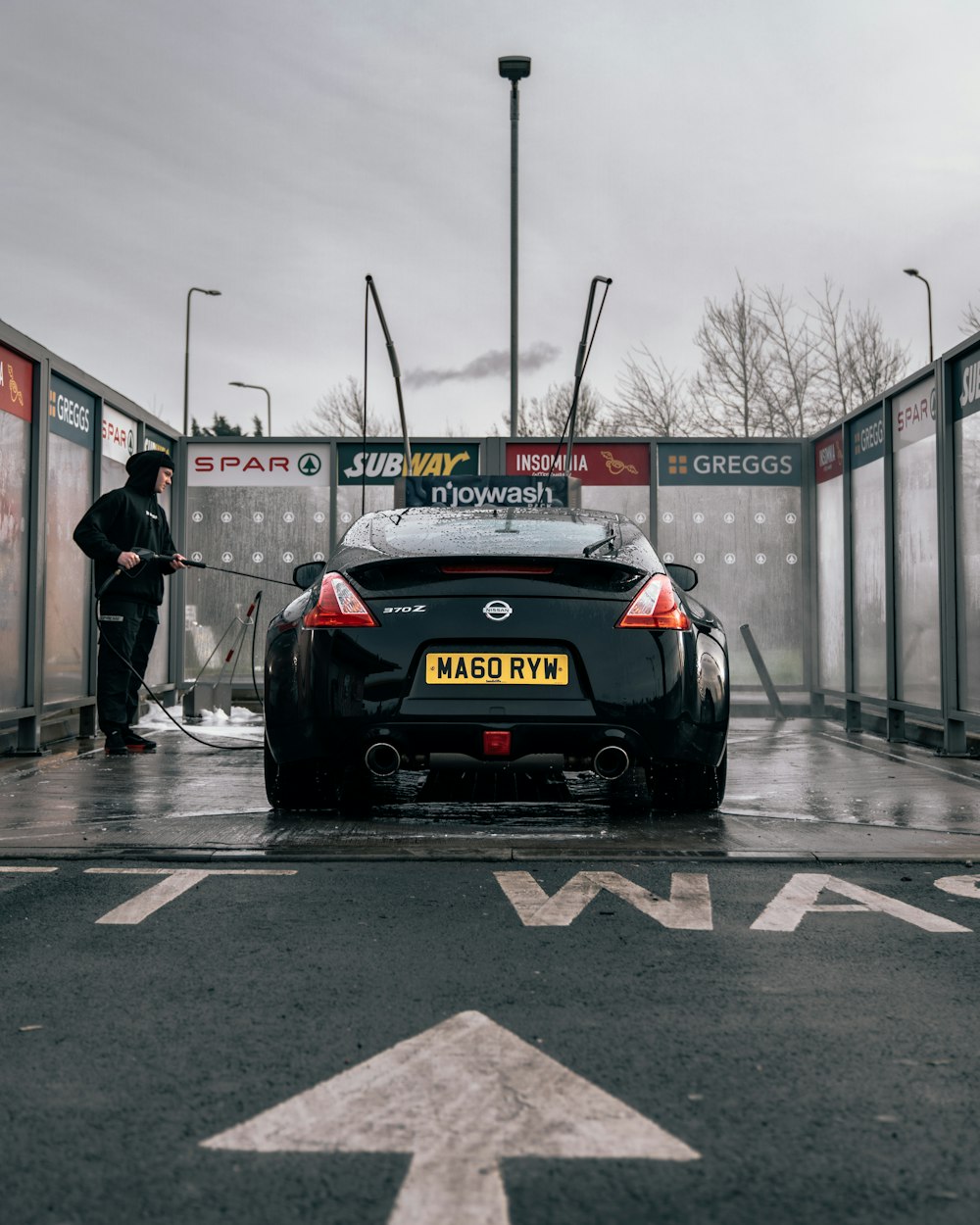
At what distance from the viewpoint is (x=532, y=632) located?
5777mm

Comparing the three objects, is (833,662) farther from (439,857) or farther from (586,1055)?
(586,1055)

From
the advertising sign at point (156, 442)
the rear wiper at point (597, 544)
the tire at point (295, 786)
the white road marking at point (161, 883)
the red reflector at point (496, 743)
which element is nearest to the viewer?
the white road marking at point (161, 883)

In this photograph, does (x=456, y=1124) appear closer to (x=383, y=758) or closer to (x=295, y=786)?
(x=383, y=758)

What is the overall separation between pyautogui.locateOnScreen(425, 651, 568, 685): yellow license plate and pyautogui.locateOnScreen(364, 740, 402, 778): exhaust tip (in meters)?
0.31

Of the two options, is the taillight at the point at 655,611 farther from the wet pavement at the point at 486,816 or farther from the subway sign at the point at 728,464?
the subway sign at the point at 728,464

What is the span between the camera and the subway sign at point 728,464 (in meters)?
14.2

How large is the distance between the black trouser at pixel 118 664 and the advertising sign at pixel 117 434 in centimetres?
216

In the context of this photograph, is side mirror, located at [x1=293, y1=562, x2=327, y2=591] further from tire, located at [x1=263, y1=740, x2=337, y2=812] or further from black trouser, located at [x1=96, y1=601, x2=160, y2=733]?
black trouser, located at [x1=96, y1=601, x2=160, y2=733]

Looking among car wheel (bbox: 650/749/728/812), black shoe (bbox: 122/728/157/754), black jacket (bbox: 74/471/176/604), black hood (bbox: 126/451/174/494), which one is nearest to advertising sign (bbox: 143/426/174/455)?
black hood (bbox: 126/451/174/494)

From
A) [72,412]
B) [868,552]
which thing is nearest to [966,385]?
[868,552]

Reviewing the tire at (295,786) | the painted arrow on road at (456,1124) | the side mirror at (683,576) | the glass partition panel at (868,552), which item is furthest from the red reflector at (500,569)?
the glass partition panel at (868,552)

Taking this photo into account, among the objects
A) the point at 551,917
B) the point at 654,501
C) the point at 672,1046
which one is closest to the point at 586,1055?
the point at 672,1046

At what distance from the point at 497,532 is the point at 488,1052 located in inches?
139

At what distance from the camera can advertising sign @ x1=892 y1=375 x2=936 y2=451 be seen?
32.5ft
